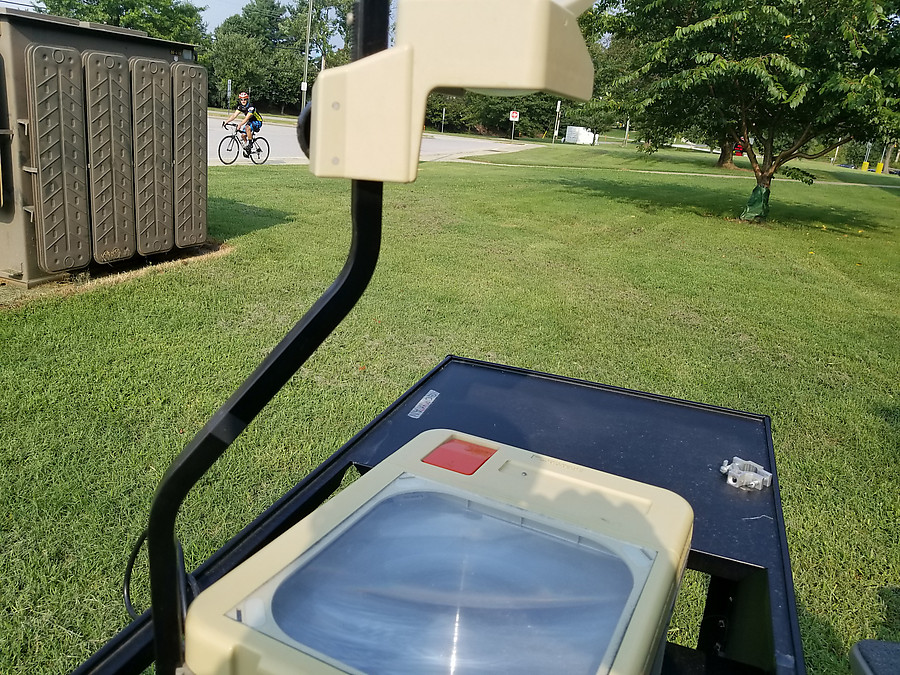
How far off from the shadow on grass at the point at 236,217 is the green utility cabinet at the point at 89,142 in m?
1.43

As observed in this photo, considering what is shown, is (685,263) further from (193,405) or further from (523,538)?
(523,538)

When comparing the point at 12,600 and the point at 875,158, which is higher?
the point at 875,158

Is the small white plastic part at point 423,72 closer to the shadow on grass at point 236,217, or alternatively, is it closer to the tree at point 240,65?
the shadow on grass at point 236,217

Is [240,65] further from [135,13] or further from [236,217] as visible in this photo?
[236,217]

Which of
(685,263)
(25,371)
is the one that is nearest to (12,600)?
(25,371)

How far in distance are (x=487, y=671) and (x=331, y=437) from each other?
89.7 inches

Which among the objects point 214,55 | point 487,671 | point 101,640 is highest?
point 214,55

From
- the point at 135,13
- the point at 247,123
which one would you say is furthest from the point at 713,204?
the point at 135,13

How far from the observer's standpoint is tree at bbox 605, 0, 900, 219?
8.73 m

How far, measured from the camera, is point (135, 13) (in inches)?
1553

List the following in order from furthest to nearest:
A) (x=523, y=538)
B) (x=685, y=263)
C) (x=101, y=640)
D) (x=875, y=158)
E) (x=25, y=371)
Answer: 1. (x=875, y=158)
2. (x=685, y=263)
3. (x=25, y=371)
4. (x=101, y=640)
5. (x=523, y=538)

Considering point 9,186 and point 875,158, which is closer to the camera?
point 9,186

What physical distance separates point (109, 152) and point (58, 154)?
0.34m

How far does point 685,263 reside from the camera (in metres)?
7.37
